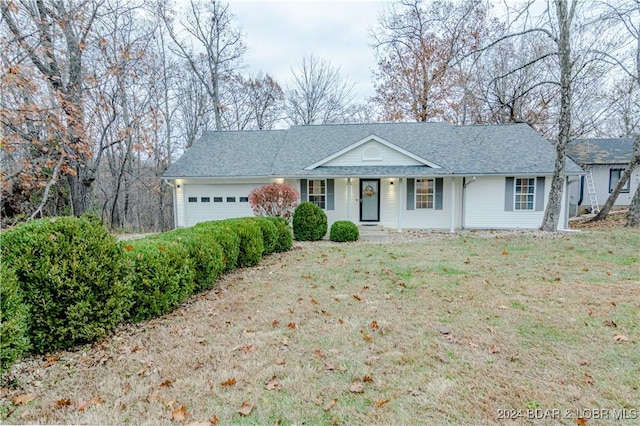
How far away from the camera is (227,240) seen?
20.0 feet

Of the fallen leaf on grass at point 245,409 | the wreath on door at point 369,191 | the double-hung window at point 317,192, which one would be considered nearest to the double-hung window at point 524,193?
the wreath on door at point 369,191

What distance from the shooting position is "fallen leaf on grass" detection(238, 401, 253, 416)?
2380 millimetres

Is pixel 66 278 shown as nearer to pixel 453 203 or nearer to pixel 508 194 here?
pixel 453 203

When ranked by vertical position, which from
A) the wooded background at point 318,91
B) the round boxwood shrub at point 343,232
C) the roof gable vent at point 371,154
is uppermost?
the wooded background at point 318,91

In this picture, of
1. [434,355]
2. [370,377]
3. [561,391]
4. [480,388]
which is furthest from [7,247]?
[561,391]

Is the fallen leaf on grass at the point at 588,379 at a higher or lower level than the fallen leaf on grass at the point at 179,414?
higher

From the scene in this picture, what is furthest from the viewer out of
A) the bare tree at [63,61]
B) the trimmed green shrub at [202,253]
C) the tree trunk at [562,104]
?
the tree trunk at [562,104]

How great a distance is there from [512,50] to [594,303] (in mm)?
20068

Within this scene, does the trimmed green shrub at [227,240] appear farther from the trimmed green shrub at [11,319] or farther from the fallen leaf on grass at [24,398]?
the fallen leaf on grass at [24,398]

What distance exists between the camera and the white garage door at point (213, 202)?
14562mm

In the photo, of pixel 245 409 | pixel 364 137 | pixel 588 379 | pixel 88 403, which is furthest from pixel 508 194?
pixel 88 403

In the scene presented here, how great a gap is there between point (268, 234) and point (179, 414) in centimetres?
596

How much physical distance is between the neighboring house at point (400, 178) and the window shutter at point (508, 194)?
0.04m

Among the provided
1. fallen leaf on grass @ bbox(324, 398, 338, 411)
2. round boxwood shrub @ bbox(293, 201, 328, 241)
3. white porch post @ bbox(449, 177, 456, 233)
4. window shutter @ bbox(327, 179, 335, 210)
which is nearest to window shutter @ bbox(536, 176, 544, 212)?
white porch post @ bbox(449, 177, 456, 233)
